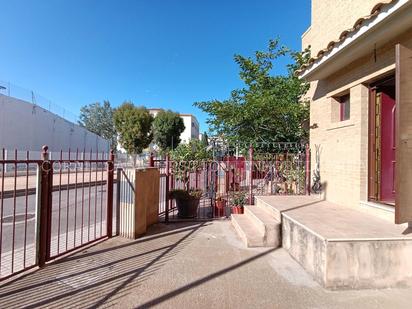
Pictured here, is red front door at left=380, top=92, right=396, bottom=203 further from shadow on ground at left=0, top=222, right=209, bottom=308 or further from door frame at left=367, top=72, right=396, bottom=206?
shadow on ground at left=0, top=222, right=209, bottom=308

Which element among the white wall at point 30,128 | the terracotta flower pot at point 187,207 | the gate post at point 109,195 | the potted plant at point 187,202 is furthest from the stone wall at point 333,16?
the white wall at point 30,128

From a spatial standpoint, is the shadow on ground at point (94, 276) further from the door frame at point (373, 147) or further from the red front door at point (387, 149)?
the red front door at point (387, 149)

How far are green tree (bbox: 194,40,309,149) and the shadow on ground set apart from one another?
6.26 m

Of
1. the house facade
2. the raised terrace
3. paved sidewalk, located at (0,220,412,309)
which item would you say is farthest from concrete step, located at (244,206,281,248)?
the house facade

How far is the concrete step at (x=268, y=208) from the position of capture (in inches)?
233

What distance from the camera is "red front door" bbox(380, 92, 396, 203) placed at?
18.5 ft

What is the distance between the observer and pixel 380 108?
5703mm

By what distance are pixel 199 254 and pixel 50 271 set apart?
226 cm

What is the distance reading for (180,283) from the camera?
398cm

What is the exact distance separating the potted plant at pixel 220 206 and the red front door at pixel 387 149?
4.07 metres

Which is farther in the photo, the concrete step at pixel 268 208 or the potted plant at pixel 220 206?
the potted plant at pixel 220 206

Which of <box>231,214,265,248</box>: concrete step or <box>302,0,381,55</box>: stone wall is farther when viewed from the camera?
<box>302,0,381,55</box>: stone wall

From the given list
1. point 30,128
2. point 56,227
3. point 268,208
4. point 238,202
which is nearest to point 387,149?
point 268,208

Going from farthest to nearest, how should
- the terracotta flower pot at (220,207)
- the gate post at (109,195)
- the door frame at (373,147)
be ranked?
the terracotta flower pot at (220,207) → the gate post at (109,195) → the door frame at (373,147)
